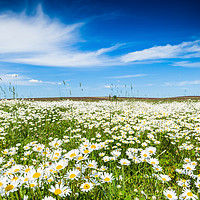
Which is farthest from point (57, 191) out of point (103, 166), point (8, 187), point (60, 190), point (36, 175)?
point (103, 166)

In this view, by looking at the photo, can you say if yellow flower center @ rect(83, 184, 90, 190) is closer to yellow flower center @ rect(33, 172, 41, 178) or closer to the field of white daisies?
the field of white daisies

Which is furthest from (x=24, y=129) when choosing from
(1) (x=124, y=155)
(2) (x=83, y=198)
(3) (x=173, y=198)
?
(3) (x=173, y=198)

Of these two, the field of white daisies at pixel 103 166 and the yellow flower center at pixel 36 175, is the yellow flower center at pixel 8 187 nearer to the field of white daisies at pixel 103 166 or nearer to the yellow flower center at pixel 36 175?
the field of white daisies at pixel 103 166

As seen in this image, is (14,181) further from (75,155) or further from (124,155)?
(124,155)

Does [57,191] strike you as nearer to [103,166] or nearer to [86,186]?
[86,186]

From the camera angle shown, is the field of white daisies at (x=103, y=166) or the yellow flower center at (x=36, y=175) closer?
the yellow flower center at (x=36, y=175)

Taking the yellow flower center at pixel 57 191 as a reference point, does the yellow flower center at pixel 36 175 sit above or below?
above

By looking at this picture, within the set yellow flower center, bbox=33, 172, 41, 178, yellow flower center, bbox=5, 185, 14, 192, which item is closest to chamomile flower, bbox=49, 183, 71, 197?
yellow flower center, bbox=33, 172, 41, 178

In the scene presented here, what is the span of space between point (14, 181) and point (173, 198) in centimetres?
193

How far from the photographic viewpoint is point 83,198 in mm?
2082

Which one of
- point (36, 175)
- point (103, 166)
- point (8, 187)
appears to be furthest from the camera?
point (103, 166)

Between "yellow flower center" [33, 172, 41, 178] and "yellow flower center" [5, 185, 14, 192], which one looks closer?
"yellow flower center" [5, 185, 14, 192]

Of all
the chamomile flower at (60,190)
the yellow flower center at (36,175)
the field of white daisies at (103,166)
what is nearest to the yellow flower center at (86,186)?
the field of white daisies at (103,166)

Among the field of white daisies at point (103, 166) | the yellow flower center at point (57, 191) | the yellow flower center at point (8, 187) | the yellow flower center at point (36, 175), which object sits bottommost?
the field of white daisies at point (103, 166)
